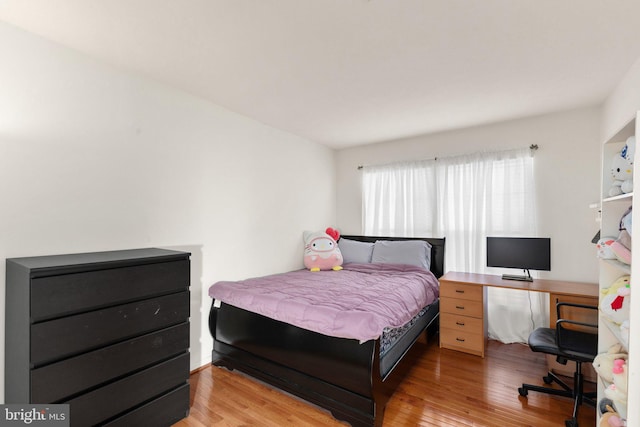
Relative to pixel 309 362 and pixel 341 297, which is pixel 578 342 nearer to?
pixel 341 297

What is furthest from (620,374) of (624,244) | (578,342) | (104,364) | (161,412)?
(104,364)

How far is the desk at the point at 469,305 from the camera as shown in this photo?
2.81m

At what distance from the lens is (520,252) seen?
305 cm

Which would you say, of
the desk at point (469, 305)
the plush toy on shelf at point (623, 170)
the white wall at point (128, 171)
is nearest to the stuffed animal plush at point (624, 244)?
the plush toy on shelf at point (623, 170)

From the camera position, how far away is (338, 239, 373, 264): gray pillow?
3.91 m

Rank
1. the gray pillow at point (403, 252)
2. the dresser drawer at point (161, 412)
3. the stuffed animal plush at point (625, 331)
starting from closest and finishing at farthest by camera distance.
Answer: the stuffed animal plush at point (625, 331), the dresser drawer at point (161, 412), the gray pillow at point (403, 252)

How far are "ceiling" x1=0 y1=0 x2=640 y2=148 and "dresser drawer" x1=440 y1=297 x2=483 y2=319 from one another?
6.25 feet

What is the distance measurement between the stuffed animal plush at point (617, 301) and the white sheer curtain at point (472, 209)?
1.67m

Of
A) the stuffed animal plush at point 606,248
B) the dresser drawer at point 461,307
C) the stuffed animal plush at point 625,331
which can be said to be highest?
the stuffed animal plush at point 606,248

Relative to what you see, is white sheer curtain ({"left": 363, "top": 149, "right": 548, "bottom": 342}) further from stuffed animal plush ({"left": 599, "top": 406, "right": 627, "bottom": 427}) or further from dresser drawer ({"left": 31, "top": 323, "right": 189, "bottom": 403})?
dresser drawer ({"left": 31, "top": 323, "right": 189, "bottom": 403})

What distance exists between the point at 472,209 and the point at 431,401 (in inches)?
85.0

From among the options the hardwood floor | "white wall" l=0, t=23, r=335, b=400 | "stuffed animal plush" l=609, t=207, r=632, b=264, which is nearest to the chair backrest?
the hardwood floor

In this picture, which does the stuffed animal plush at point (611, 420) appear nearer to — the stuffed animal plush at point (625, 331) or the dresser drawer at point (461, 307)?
the stuffed animal plush at point (625, 331)

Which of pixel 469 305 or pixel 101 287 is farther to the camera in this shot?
pixel 469 305
